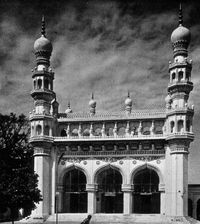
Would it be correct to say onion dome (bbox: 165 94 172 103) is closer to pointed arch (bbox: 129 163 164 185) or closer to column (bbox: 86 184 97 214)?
pointed arch (bbox: 129 163 164 185)

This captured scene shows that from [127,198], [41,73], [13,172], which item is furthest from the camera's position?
[41,73]

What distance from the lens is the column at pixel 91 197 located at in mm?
43500

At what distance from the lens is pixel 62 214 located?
142 feet

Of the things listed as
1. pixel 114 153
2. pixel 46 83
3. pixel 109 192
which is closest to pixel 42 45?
pixel 46 83

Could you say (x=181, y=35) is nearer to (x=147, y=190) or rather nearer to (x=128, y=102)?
(x=128, y=102)

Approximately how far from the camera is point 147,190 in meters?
43.2

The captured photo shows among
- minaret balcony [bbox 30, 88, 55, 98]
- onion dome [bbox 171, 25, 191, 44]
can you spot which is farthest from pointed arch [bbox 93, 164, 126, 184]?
onion dome [bbox 171, 25, 191, 44]

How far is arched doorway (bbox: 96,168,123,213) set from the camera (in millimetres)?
44188

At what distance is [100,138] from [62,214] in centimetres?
856

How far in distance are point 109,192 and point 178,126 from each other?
32.4 ft

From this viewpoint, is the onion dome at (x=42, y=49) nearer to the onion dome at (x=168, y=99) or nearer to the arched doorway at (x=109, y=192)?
the onion dome at (x=168, y=99)

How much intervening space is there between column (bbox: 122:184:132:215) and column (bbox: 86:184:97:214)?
3095 millimetres

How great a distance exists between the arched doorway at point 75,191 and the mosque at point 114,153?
103 mm

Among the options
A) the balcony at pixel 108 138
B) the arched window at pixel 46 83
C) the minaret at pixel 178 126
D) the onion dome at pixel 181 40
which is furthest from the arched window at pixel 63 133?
the onion dome at pixel 181 40
